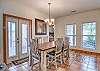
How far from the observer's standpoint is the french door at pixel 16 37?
4.58 metres

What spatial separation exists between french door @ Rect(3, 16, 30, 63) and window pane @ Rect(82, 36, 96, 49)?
3510mm

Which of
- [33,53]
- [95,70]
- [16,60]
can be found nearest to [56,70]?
[33,53]

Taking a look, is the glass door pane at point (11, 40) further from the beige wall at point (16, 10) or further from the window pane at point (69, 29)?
the window pane at point (69, 29)

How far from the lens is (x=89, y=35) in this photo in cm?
679

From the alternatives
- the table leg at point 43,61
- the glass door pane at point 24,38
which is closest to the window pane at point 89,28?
the glass door pane at point 24,38

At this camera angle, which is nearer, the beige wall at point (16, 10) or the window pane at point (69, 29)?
the beige wall at point (16, 10)

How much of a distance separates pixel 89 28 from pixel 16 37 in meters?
4.27

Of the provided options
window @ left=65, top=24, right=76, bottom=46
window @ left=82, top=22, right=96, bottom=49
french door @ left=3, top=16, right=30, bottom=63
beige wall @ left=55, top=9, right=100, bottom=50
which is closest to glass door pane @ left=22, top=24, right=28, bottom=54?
french door @ left=3, top=16, right=30, bottom=63

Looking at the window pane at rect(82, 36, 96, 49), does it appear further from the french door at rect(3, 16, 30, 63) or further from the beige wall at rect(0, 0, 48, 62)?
the french door at rect(3, 16, 30, 63)

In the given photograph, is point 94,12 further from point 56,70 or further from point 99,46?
point 56,70

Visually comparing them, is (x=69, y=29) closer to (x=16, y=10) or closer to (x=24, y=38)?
(x=24, y=38)

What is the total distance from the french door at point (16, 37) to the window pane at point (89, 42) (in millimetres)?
3510

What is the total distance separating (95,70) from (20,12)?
390 centimetres

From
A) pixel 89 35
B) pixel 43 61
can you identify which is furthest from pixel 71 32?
pixel 43 61
